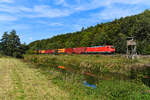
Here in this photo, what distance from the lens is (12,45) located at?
7119 centimetres

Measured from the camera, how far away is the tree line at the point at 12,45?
226 ft

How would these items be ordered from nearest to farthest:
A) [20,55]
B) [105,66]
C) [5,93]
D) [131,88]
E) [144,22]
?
1. [5,93]
2. [131,88]
3. [105,66]
4. [144,22]
5. [20,55]

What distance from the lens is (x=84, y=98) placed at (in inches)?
298

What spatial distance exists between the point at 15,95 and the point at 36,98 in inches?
55.4

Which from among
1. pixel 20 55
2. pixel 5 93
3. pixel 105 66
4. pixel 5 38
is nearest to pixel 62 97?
pixel 5 93

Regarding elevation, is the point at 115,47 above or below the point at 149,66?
above

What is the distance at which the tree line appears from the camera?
226 feet

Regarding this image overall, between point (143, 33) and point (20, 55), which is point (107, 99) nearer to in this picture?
point (143, 33)

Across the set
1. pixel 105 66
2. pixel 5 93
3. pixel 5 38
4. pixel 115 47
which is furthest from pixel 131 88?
pixel 5 38

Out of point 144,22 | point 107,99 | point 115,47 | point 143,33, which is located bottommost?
point 107,99

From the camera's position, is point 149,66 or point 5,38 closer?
point 149,66

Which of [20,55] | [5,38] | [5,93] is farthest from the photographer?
[5,38]

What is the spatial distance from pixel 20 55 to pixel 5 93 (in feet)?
212

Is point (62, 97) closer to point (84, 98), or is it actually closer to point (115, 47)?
point (84, 98)
